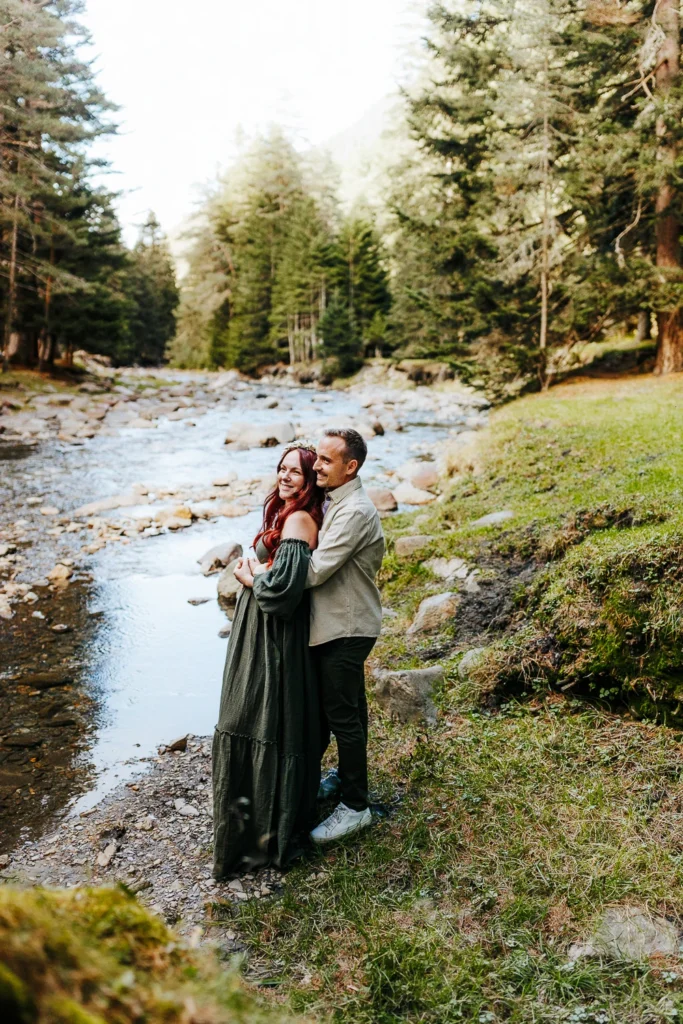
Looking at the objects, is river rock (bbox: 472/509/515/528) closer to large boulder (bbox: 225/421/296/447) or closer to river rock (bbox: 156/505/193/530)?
river rock (bbox: 156/505/193/530)

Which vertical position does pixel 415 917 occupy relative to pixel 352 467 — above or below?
below

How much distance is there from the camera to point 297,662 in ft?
12.1

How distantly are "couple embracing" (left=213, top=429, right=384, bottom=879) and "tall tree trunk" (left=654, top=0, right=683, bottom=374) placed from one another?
14764mm

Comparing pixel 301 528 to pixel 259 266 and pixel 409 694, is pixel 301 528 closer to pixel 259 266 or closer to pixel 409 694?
pixel 409 694

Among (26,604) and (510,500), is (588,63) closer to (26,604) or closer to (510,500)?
(510,500)

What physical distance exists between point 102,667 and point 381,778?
11.6 ft

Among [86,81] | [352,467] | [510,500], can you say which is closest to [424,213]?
[86,81]

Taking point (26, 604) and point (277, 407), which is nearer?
point (26, 604)

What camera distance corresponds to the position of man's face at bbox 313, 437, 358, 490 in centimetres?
363

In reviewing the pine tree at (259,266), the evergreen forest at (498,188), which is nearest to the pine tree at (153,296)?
the pine tree at (259,266)

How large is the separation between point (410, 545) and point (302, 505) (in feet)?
14.6

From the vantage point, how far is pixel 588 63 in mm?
17391

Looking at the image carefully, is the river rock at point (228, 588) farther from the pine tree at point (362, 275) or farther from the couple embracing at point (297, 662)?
the pine tree at point (362, 275)

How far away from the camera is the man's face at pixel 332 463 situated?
363 centimetres
